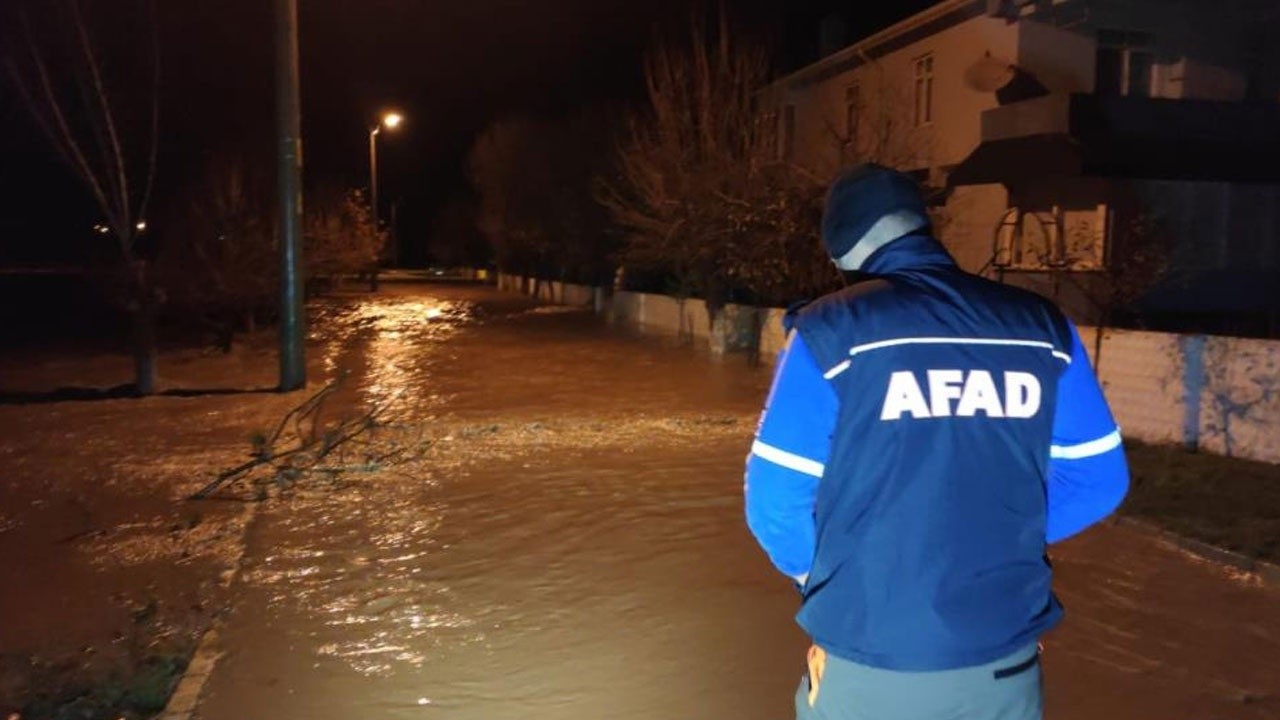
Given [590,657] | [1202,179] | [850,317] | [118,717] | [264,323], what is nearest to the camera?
[850,317]

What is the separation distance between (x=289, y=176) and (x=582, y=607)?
9650 millimetres

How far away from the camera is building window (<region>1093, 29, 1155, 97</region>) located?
22266 millimetres

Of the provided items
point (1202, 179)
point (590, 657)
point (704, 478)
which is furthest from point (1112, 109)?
point (590, 657)

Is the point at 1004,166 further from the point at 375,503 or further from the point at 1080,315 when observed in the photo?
the point at 375,503

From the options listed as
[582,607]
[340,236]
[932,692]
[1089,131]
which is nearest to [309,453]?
[582,607]

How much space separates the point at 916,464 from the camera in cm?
225

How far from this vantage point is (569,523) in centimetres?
802

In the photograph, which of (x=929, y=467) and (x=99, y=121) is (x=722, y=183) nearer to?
(x=99, y=121)

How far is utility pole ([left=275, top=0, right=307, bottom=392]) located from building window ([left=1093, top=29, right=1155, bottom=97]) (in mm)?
16050

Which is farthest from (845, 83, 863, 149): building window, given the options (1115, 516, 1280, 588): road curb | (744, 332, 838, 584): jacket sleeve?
(744, 332, 838, 584): jacket sleeve

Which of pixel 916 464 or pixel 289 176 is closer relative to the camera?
pixel 916 464

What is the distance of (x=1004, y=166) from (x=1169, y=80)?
16.8ft

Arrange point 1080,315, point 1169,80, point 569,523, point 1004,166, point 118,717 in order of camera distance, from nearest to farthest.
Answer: point 118,717 → point 569,523 → point 1080,315 → point 1004,166 → point 1169,80

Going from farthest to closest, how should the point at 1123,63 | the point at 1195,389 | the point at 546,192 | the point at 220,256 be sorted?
the point at 546,192 < the point at 1123,63 < the point at 220,256 < the point at 1195,389
